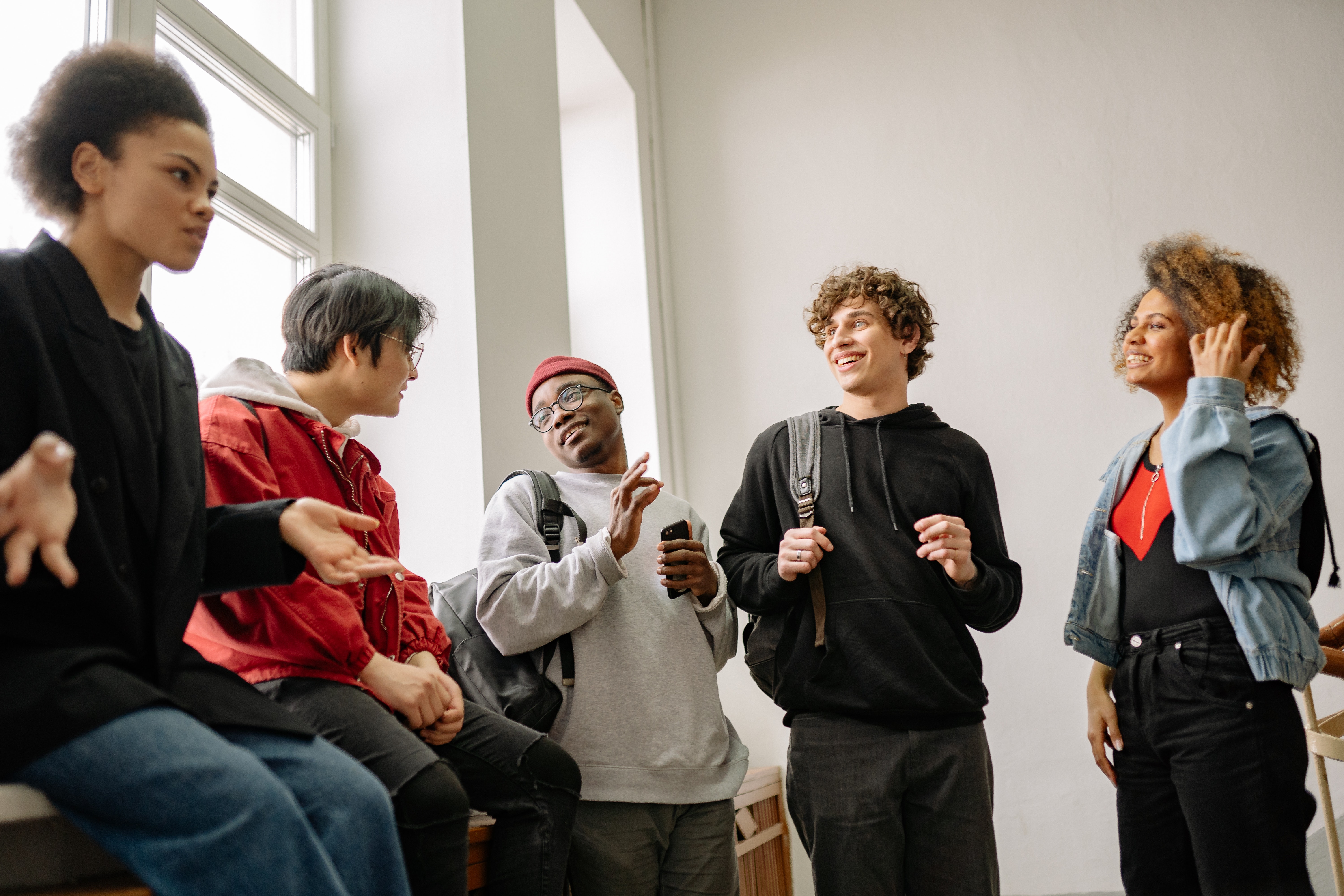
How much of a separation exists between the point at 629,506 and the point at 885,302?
789 millimetres

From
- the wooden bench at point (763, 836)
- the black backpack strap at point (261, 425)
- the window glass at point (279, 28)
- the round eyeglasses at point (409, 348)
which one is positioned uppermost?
the window glass at point (279, 28)

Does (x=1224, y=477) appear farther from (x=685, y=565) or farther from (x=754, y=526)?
(x=685, y=565)

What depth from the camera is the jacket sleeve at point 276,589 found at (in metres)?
1.42

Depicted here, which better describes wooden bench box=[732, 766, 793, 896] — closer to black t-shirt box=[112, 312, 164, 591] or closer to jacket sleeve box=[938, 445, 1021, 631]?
jacket sleeve box=[938, 445, 1021, 631]

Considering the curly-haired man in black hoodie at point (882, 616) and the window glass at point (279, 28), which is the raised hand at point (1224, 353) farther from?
the window glass at point (279, 28)

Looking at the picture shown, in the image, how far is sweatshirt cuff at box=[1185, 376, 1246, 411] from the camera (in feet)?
6.64

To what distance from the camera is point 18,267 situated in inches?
43.6

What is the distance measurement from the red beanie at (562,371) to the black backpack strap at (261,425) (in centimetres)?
84

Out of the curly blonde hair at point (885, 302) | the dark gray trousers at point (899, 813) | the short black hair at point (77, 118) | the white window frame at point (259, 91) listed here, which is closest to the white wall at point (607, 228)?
the white window frame at point (259, 91)

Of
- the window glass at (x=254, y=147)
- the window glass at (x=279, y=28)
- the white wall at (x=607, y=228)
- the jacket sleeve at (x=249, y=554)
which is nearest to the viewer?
the jacket sleeve at (x=249, y=554)

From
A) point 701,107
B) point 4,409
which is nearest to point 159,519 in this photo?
point 4,409

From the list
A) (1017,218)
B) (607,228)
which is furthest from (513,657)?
(1017,218)

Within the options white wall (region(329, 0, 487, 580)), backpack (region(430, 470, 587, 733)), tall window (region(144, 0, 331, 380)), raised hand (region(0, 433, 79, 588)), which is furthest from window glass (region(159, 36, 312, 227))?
raised hand (region(0, 433, 79, 588))

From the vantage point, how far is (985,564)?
202 cm
